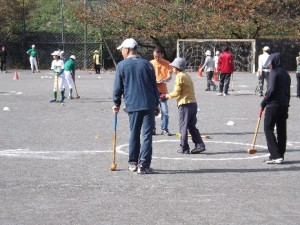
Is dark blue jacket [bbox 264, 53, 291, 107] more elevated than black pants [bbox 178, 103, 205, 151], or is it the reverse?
dark blue jacket [bbox 264, 53, 291, 107]

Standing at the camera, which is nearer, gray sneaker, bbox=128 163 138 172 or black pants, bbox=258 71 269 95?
gray sneaker, bbox=128 163 138 172

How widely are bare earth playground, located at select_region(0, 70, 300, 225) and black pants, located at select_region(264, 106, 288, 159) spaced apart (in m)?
0.32

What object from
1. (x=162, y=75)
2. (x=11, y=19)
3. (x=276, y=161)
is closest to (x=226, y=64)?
(x=162, y=75)

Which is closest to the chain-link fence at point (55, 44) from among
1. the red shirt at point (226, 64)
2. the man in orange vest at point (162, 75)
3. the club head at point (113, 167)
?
the red shirt at point (226, 64)

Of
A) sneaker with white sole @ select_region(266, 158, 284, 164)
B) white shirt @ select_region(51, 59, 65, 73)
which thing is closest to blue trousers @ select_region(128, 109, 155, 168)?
sneaker with white sole @ select_region(266, 158, 284, 164)

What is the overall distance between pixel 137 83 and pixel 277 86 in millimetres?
2573

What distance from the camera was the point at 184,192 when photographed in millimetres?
9383

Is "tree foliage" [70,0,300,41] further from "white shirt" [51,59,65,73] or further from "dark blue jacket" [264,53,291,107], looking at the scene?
"dark blue jacket" [264,53,291,107]

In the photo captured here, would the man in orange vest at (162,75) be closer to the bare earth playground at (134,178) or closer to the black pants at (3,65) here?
the bare earth playground at (134,178)

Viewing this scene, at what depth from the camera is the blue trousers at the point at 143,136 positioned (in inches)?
420

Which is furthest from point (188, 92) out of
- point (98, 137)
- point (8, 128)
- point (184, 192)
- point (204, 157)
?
point (8, 128)

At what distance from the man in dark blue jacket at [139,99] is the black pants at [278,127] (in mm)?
2163

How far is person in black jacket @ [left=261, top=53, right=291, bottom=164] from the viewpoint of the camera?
11.8m

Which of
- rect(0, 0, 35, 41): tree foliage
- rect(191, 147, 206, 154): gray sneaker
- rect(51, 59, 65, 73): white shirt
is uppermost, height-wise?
rect(0, 0, 35, 41): tree foliage
